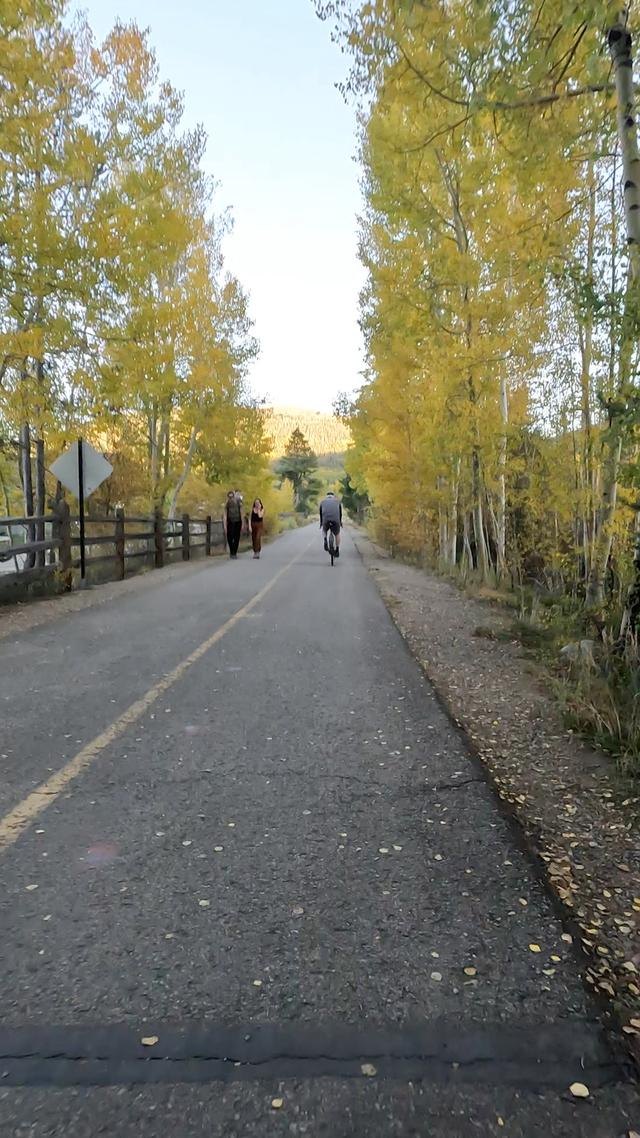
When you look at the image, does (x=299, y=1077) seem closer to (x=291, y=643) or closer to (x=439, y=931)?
(x=439, y=931)

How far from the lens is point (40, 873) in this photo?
2.93 m

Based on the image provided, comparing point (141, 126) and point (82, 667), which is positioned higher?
point (141, 126)

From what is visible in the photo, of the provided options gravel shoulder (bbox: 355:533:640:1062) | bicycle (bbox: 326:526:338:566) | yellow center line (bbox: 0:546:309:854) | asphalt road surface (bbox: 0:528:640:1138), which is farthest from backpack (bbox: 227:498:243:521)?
asphalt road surface (bbox: 0:528:640:1138)

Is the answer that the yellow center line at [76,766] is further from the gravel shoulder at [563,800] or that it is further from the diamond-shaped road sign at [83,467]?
the diamond-shaped road sign at [83,467]

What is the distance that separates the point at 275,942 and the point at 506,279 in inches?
437

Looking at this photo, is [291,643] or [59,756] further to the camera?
[291,643]

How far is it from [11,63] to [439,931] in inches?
431

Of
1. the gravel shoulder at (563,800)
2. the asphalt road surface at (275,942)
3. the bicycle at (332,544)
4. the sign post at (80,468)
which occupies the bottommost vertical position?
the gravel shoulder at (563,800)

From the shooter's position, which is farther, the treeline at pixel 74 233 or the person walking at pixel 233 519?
the person walking at pixel 233 519

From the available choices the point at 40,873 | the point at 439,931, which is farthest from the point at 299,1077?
the point at 40,873

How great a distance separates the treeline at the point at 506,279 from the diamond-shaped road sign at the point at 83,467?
587 cm

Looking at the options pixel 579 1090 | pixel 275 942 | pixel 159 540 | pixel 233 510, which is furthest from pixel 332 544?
pixel 579 1090

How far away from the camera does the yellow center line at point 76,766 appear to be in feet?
11.0

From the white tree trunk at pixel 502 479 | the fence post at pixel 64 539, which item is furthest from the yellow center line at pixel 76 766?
the white tree trunk at pixel 502 479
